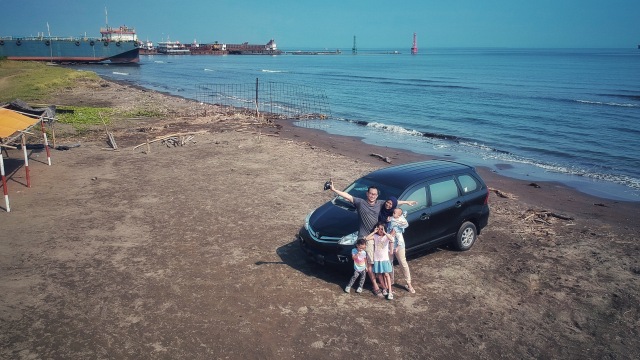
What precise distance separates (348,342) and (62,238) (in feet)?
25.0

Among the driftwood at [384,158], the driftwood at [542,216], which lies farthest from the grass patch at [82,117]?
the driftwood at [542,216]

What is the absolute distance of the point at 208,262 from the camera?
372 inches

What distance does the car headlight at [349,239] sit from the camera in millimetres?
8472

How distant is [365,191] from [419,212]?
1.25 m

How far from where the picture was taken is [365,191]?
9.72 meters

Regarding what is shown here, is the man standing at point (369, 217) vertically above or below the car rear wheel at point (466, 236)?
above

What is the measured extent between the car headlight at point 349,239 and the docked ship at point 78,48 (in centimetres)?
10519

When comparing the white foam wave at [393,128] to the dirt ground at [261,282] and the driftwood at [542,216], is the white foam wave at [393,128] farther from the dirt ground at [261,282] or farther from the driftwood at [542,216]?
the driftwood at [542,216]

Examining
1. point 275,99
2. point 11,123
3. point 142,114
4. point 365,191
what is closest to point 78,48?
point 275,99

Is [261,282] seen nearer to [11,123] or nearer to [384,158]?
[11,123]

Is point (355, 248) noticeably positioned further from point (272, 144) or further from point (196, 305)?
point (272, 144)

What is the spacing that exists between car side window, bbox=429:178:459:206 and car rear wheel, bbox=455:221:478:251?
815 mm

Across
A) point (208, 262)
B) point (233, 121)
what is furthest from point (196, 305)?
point (233, 121)

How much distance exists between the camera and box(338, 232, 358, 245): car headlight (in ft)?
27.8
